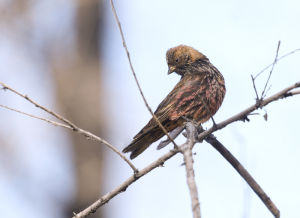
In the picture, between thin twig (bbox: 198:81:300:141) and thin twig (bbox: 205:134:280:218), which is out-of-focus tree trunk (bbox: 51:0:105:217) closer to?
thin twig (bbox: 205:134:280:218)

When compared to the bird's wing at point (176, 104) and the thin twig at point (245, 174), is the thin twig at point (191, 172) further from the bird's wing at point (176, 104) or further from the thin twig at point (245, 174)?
the bird's wing at point (176, 104)

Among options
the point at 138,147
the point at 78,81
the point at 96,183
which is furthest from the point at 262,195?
the point at 78,81

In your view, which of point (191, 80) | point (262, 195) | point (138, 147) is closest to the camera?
point (262, 195)

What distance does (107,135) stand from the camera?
23.3 ft

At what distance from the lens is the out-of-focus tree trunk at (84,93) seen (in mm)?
6945

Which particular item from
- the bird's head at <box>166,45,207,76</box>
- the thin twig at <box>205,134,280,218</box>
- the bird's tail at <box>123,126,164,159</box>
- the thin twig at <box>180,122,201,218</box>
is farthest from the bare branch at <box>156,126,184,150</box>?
the bird's head at <box>166,45,207,76</box>

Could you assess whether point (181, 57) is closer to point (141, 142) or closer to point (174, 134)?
point (141, 142)

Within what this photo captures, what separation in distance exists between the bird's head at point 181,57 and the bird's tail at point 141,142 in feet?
4.94

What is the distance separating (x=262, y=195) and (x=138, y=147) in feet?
5.01

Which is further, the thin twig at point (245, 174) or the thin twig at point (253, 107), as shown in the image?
the thin twig at point (245, 174)

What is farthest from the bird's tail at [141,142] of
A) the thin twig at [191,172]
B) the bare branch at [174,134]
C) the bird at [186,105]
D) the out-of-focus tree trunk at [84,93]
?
the out-of-focus tree trunk at [84,93]

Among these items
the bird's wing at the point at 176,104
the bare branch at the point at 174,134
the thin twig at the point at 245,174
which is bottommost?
the thin twig at the point at 245,174

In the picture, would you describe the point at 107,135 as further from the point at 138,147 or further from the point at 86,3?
the point at 138,147

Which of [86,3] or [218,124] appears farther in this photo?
[86,3]
